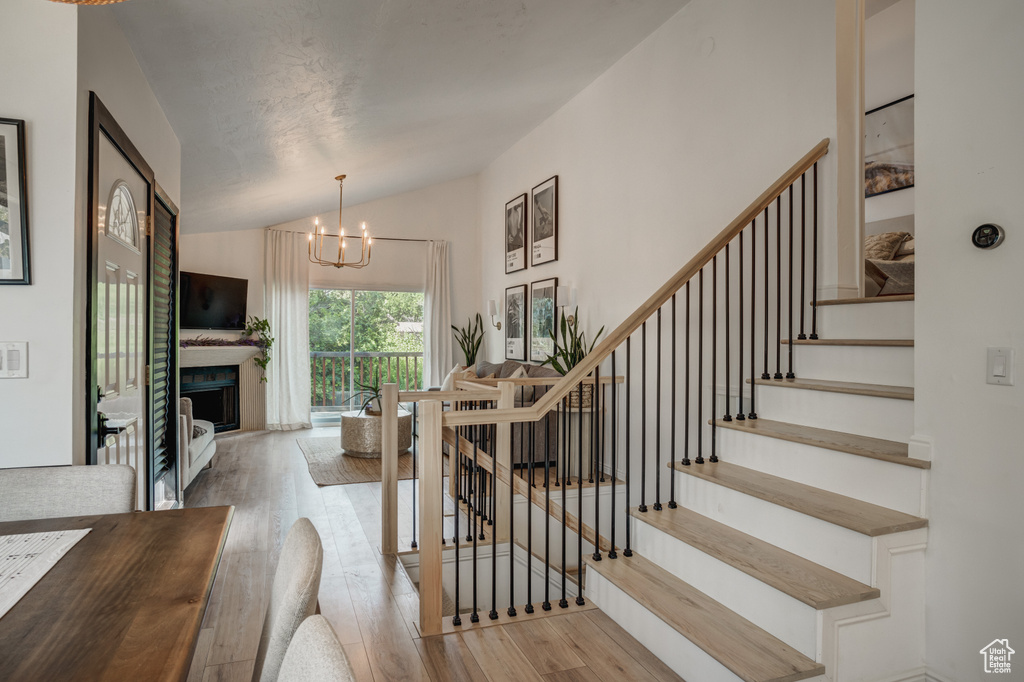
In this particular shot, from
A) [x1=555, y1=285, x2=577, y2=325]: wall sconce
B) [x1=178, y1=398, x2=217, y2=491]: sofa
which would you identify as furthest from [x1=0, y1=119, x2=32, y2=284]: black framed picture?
[x1=555, y1=285, x2=577, y2=325]: wall sconce

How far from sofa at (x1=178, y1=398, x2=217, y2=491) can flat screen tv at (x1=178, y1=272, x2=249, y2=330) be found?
7.12 ft

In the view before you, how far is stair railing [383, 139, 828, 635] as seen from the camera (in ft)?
7.89

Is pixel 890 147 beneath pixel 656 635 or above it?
above

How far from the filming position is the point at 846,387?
2510mm

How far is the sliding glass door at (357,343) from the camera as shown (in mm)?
7820

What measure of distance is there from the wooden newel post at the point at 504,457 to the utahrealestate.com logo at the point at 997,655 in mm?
2067

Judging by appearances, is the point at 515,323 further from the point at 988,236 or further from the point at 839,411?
the point at 988,236

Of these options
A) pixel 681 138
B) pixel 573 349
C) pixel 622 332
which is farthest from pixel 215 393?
pixel 622 332

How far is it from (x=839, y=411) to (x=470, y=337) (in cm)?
583

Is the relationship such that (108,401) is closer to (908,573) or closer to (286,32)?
(286,32)

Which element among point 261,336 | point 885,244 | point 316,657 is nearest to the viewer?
point 316,657

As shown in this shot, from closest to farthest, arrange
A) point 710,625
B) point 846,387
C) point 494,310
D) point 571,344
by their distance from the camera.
Result: point 710,625 < point 846,387 < point 571,344 < point 494,310

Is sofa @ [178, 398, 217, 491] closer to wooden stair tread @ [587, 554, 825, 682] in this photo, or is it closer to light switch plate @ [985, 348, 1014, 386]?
wooden stair tread @ [587, 554, 825, 682]

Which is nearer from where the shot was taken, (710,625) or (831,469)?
(710,625)
